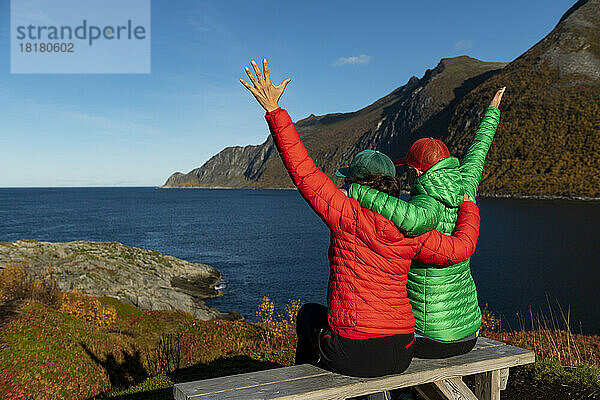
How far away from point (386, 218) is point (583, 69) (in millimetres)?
125478

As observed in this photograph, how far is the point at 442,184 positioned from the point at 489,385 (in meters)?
2.19

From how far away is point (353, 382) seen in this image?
3119 mm

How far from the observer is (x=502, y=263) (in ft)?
108

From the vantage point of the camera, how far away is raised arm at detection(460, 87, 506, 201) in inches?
158

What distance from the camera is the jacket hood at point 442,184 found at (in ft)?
11.0

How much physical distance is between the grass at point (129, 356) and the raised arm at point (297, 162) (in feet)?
16.8

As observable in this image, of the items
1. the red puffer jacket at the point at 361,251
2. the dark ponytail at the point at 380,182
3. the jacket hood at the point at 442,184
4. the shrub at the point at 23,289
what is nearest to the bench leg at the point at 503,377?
the red puffer jacket at the point at 361,251

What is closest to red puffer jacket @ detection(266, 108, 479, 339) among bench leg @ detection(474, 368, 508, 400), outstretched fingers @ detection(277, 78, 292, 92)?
outstretched fingers @ detection(277, 78, 292, 92)

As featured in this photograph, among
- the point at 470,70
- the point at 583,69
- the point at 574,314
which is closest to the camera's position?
the point at 574,314

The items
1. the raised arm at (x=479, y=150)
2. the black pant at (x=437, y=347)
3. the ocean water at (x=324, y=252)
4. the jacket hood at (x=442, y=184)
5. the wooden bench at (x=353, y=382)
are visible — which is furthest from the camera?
the ocean water at (x=324, y=252)

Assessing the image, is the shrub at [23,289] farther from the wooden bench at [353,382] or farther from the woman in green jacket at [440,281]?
the woman in green jacket at [440,281]

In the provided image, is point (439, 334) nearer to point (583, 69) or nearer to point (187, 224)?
point (187, 224)

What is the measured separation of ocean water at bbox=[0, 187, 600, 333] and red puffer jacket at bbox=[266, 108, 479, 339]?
19646 millimetres

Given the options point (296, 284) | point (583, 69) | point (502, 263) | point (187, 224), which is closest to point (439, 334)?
point (296, 284)
